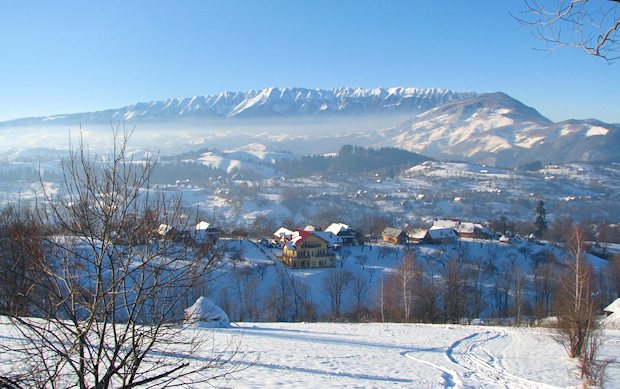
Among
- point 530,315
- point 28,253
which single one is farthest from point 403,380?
point 530,315

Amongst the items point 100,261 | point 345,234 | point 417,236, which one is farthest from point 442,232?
point 100,261

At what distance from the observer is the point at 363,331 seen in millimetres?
19781

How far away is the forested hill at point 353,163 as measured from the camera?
170 meters

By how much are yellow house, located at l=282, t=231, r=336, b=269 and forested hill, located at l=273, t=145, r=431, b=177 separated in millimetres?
117661

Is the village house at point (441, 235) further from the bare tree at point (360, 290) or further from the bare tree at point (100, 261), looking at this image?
the bare tree at point (100, 261)

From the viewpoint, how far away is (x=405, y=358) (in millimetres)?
14234

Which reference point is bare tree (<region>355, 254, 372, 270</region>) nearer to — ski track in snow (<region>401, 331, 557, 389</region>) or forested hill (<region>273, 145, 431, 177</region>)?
ski track in snow (<region>401, 331, 557, 389</region>)

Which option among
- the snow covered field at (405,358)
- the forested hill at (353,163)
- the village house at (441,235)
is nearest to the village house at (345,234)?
the village house at (441,235)

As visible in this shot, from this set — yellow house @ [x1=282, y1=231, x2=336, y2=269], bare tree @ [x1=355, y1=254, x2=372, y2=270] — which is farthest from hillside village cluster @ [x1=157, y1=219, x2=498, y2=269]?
bare tree @ [x1=355, y1=254, x2=372, y2=270]

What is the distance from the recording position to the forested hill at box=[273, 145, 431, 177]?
170000mm

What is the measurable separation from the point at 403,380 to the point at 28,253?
31.6 feet

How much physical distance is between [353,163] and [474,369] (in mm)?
170499

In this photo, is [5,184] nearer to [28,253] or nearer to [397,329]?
[397,329]

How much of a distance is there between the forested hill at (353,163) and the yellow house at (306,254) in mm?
117661
